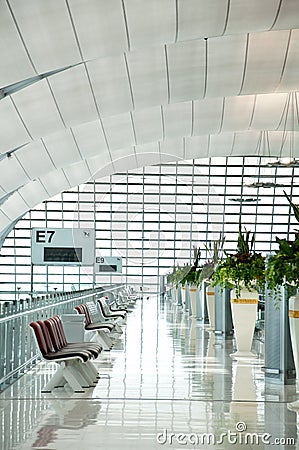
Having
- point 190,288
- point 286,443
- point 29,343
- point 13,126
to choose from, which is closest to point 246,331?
point 29,343

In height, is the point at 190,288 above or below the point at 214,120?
below

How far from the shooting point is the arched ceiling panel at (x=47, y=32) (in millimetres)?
24406

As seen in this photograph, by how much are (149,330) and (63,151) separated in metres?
24.9

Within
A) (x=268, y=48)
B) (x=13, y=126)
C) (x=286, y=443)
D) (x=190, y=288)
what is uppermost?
(x=268, y=48)

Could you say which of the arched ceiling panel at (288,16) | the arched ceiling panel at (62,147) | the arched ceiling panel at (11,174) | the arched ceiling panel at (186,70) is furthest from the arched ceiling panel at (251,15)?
the arched ceiling panel at (11,174)

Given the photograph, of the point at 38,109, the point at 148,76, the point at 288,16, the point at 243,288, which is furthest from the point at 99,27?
the point at 243,288

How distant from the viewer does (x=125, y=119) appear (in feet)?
147

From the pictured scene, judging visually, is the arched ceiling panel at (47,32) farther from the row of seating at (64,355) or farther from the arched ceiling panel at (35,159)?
the arched ceiling panel at (35,159)

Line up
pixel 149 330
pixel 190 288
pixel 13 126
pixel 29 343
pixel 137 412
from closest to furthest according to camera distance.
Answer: pixel 137 412 < pixel 29 343 < pixel 149 330 < pixel 190 288 < pixel 13 126

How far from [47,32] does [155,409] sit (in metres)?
18.4

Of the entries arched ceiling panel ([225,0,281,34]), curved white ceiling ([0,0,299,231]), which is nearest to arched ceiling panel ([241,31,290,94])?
curved white ceiling ([0,0,299,231])

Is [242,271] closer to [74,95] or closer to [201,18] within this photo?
[201,18]

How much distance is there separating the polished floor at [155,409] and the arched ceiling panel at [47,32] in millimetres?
12768

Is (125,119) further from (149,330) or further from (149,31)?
(149,330)
